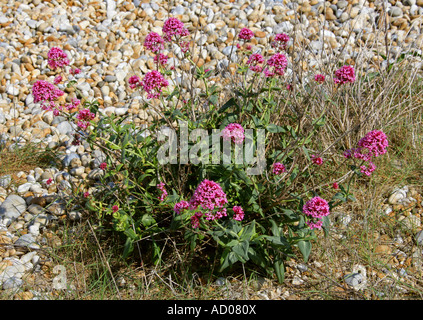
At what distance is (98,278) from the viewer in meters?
2.58

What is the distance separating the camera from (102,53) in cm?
457

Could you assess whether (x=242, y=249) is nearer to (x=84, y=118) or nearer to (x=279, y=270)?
(x=279, y=270)

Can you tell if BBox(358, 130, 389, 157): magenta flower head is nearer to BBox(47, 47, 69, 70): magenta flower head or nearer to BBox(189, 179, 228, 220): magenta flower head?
BBox(189, 179, 228, 220): magenta flower head

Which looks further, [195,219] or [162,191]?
[162,191]

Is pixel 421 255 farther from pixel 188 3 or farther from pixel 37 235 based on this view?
pixel 188 3

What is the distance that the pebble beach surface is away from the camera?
3064 millimetres

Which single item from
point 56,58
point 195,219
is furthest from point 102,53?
point 195,219

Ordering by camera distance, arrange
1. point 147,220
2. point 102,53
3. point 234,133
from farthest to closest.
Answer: point 102,53 < point 147,220 < point 234,133

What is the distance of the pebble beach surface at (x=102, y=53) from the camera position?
306 cm

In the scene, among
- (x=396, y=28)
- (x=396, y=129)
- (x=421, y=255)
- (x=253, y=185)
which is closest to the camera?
(x=253, y=185)

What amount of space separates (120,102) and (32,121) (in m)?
0.84

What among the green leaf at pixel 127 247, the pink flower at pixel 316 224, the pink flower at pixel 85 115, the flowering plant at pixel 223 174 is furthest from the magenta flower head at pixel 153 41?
the pink flower at pixel 316 224

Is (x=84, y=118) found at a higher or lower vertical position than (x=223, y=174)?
higher
